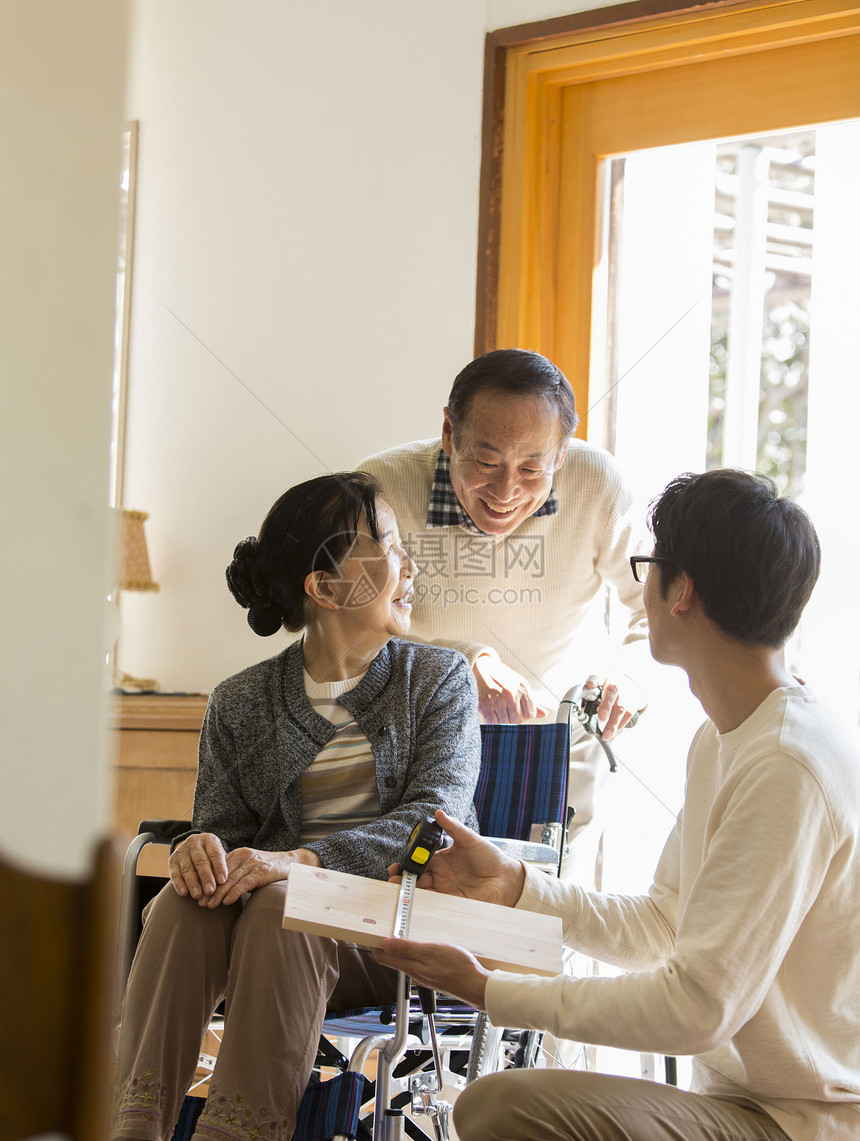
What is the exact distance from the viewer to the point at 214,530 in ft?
8.99

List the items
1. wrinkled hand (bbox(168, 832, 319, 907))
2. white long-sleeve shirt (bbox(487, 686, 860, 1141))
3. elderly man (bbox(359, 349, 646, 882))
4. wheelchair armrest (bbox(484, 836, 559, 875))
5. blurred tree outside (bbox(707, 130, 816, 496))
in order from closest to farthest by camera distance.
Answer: white long-sleeve shirt (bbox(487, 686, 860, 1141)) < wrinkled hand (bbox(168, 832, 319, 907)) < wheelchair armrest (bbox(484, 836, 559, 875)) < elderly man (bbox(359, 349, 646, 882)) < blurred tree outside (bbox(707, 130, 816, 496))

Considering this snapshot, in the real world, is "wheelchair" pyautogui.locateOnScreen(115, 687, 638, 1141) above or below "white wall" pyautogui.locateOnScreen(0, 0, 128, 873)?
below

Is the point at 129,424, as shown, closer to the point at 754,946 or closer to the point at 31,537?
the point at 754,946

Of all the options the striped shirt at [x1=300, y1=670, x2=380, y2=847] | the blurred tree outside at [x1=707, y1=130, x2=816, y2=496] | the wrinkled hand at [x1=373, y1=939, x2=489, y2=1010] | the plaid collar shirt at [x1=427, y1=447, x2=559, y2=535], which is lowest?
the wrinkled hand at [x1=373, y1=939, x2=489, y2=1010]

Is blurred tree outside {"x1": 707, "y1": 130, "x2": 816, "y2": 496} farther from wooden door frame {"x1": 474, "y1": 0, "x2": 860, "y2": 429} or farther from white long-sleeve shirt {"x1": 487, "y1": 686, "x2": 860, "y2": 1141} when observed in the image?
white long-sleeve shirt {"x1": 487, "y1": 686, "x2": 860, "y2": 1141}

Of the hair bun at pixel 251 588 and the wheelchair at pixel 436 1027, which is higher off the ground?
the hair bun at pixel 251 588

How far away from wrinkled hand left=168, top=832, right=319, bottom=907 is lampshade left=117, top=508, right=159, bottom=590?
1529 mm

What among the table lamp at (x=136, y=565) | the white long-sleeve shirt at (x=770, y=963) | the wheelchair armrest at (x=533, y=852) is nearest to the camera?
the white long-sleeve shirt at (x=770, y=963)

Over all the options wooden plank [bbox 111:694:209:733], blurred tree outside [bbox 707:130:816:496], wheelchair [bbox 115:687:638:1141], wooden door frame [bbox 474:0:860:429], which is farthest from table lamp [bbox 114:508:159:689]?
blurred tree outside [bbox 707:130:816:496]

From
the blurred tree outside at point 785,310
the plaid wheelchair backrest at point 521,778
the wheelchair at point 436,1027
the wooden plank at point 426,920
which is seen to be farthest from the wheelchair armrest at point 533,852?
the blurred tree outside at point 785,310

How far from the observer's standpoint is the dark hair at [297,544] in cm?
151

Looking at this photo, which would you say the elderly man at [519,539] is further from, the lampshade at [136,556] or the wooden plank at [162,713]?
the lampshade at [136,556]

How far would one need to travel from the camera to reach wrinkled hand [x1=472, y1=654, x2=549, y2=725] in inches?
65.8

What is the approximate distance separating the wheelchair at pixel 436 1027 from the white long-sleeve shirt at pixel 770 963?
0.92ft
